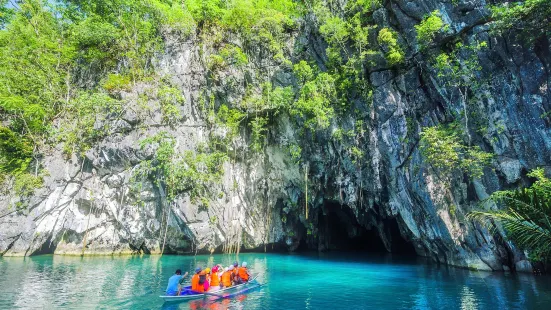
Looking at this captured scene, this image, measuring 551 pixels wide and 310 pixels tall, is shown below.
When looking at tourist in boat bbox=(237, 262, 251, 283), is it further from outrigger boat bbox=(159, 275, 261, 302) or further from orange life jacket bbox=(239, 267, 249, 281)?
outrigger boat bbox=(159, 275, 261, 302)

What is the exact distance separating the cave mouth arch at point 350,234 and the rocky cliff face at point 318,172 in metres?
0.20

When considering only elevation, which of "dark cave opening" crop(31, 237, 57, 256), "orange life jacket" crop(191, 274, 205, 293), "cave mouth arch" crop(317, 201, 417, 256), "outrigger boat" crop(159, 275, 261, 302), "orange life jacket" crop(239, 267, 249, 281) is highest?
"cave mouth arch" crop(317, 201, 417, 256)

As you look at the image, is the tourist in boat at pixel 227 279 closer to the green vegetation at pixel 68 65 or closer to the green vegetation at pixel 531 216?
the green vegetation at pixel 531 216

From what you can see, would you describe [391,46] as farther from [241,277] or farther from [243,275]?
[241,277]

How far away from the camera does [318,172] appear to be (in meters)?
23.6

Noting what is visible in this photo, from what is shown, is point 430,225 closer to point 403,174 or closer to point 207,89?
point 403,174

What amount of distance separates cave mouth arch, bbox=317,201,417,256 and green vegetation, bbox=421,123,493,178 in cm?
1070

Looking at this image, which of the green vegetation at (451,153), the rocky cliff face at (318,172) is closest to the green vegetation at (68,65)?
the rocky cliff face at (318,172)

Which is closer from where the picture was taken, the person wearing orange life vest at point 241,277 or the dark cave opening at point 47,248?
the person wearing orange life vest at point 241,277

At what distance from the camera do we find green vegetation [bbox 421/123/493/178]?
50.5ft

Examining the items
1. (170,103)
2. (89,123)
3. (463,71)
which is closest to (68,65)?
(89,123)

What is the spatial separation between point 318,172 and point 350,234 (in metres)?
9.00

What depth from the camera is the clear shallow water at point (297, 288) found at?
1016 cm

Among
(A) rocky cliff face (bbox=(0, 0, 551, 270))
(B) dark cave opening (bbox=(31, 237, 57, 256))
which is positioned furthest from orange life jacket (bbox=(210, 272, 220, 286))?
(B) dark cave opening (bbox=(31, 237, 57, 256))
